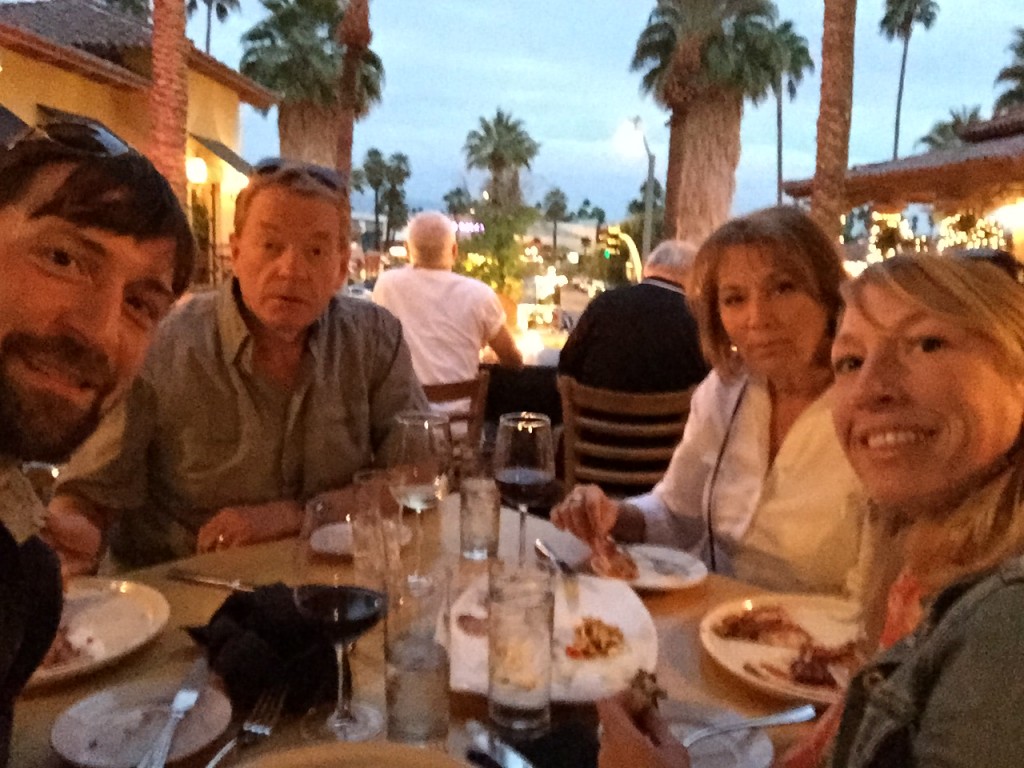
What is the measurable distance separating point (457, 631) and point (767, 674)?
1.30 ft

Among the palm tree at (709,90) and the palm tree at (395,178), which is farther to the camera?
the palm tree at (395,178)

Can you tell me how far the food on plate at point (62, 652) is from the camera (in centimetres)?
111

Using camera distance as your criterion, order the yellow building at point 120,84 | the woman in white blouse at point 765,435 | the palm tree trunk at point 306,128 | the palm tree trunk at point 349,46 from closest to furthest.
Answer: the woman in white blouse at point 765,435
the yellow building at point 120,84
the palm tree trunk at point 349,46
the palm tree trunk at point 306,128

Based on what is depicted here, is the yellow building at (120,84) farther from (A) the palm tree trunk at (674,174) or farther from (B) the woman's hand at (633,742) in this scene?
(B) the woman's hand at (633,742)

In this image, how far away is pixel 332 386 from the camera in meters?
2.00

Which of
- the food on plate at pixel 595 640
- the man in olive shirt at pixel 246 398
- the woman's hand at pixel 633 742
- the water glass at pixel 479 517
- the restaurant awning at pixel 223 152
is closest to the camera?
the woman's hand at pixel 633 742

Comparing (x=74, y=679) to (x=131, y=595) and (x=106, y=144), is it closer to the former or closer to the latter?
Result: (x=131, y=595)

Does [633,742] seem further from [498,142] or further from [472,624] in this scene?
[498,142]

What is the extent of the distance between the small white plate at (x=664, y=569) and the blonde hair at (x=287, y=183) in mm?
976

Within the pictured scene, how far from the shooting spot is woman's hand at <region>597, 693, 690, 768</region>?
804 millimetres

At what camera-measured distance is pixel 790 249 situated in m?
1.82

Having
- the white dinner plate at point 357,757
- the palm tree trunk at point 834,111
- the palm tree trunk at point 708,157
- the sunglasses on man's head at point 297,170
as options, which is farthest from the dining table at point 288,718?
the palm tree trunk at point 708,157

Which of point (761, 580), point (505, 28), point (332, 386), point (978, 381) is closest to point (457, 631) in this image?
point (978, 381)

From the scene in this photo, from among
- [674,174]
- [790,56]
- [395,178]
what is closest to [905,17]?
[395,178]
